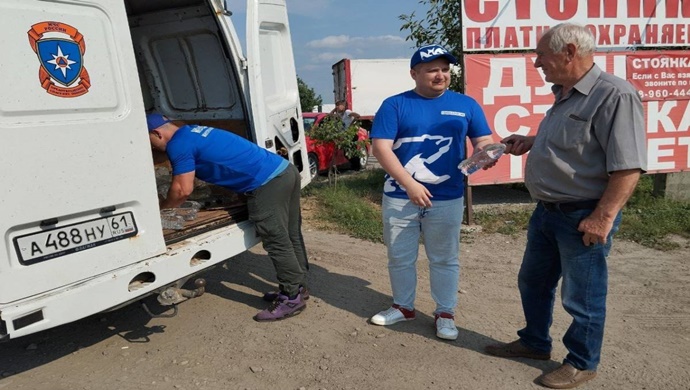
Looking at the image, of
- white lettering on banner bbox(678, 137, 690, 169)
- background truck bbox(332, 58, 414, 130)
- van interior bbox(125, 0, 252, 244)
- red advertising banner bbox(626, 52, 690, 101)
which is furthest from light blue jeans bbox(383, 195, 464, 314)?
background truck bbox(332, 58, 414, 130)

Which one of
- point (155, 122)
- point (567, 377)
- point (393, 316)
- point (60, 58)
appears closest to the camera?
point (60, 58)

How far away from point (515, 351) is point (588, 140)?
1427 mm

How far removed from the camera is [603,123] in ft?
8.38

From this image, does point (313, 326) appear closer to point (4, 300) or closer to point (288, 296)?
point (288, 296)

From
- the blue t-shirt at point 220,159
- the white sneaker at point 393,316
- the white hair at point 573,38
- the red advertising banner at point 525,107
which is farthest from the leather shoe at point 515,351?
the red advertising banner at point 525,107

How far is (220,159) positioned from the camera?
3.63 meters

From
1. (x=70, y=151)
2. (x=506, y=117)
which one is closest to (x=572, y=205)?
(x=70, y=151)

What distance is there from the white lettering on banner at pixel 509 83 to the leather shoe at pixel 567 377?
178 inches

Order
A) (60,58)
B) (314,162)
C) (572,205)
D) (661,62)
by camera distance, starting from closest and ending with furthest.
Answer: (60,58) → (572,205) → (661,62) → (314,162)

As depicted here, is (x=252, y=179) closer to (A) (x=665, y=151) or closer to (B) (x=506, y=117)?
(B) (x=506, y=117)

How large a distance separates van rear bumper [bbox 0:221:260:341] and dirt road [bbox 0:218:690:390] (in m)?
0.58

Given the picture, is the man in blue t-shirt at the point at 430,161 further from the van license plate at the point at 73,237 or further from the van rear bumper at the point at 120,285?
the van license plate at the point at 73,237

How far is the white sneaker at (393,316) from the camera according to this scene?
3.83 m

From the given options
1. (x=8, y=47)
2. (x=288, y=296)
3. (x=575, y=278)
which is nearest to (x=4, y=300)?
(x=8, y=47)
